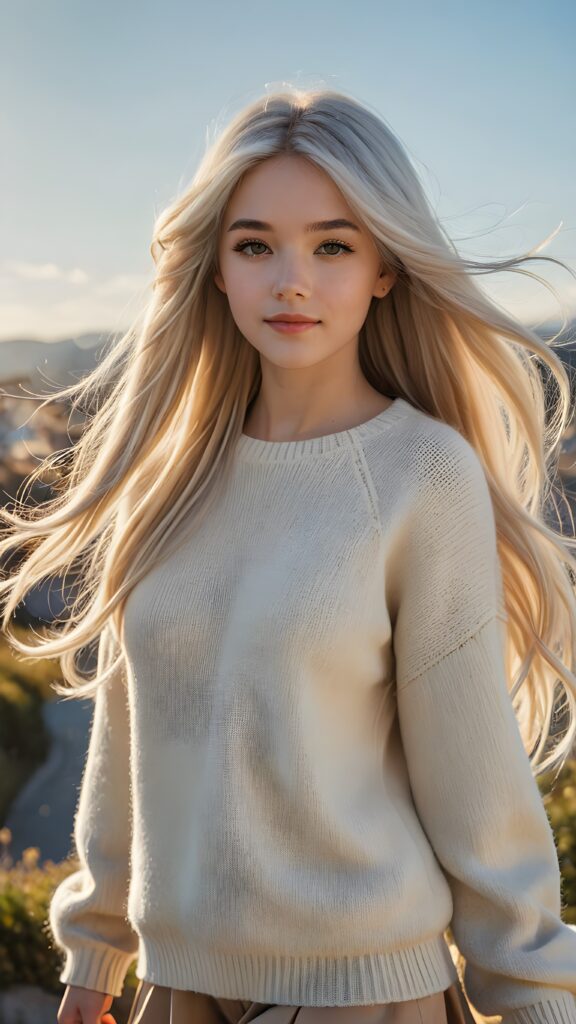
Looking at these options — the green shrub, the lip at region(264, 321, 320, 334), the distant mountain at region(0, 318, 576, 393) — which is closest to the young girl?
the lip at region(264, 321, 320, 334)

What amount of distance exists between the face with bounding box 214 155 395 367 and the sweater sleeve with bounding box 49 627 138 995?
25.5 inches

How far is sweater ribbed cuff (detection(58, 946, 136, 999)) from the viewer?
207 centimetres

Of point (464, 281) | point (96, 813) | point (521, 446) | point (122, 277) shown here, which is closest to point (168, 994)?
point (96, 813)

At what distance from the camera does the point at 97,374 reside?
2.31 m

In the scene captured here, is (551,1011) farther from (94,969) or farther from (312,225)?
(312,225)

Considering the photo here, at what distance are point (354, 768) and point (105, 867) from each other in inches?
23.0

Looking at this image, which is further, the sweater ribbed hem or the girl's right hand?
the girl's right hand

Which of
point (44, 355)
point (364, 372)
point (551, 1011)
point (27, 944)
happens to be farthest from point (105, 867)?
point (44, 355)

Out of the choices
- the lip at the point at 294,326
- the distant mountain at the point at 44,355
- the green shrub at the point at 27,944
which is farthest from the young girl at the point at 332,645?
the distant mountain at the point at 44,355

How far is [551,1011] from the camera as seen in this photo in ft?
5.54

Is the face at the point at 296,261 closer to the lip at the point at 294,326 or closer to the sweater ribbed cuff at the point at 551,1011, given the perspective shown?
the lip at the point at 294,326

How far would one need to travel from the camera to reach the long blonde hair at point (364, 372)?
1866mm

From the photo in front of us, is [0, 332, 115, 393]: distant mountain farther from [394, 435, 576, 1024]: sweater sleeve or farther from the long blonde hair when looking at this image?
[394, 435, 576, 1024]: sweater sleeve

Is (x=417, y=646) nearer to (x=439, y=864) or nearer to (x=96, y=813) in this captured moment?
(x=439, y=864)
